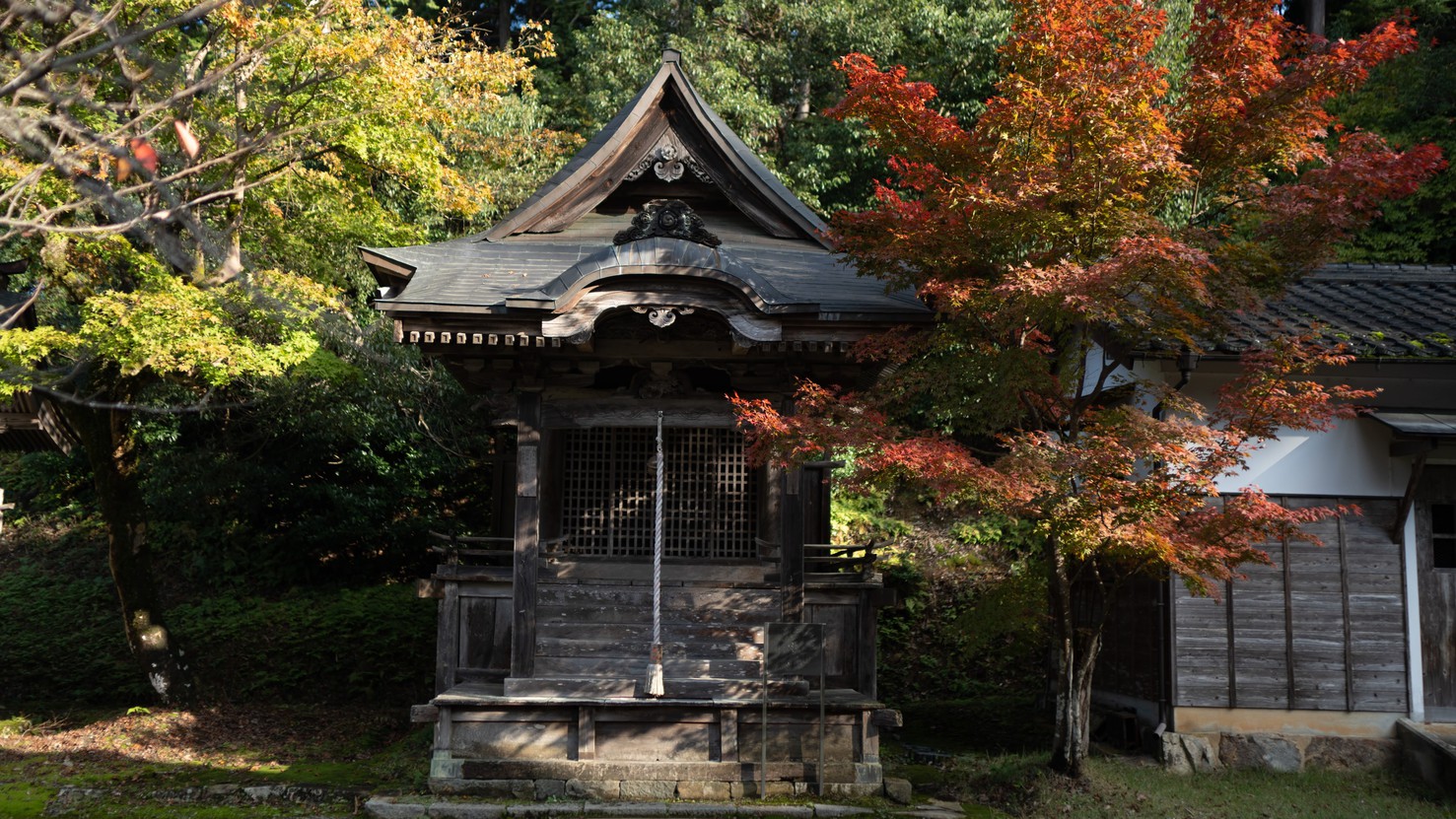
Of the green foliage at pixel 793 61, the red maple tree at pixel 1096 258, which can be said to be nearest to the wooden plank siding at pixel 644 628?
the red maple tree at pixel 1096 258

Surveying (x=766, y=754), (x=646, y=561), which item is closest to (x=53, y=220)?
(x=646, y=561)

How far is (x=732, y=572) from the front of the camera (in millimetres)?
10742

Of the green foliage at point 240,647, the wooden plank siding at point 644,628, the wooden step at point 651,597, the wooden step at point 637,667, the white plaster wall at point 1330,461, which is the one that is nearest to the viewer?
the wooden step at point 637,667

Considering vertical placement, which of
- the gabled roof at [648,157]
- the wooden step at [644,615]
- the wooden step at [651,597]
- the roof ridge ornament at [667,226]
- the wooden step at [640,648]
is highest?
the gabled roof at [648,157]

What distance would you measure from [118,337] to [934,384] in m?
8.06

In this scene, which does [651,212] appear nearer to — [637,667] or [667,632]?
[667,632]

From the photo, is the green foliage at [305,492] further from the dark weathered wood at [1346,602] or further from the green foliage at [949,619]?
the dark weathered wood at [1346,602]

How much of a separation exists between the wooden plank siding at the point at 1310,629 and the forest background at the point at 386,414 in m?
1.76

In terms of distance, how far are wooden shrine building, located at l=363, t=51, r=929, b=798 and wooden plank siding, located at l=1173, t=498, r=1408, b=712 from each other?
3311mm

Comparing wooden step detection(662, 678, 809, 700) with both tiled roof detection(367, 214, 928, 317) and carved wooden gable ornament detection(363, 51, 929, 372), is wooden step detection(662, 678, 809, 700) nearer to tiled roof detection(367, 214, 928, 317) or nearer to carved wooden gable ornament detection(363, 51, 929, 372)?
carved wooden gable ornament detection(363, 51, 929, 372)

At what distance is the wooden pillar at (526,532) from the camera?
A: 33.2 ft

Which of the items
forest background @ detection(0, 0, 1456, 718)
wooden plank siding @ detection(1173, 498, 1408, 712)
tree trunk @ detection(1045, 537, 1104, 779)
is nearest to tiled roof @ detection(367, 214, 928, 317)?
forest background @ detection(0, 0, 1456, 718)

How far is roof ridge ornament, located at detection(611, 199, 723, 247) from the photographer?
10633 millimetres

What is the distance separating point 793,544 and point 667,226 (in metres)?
3.43
